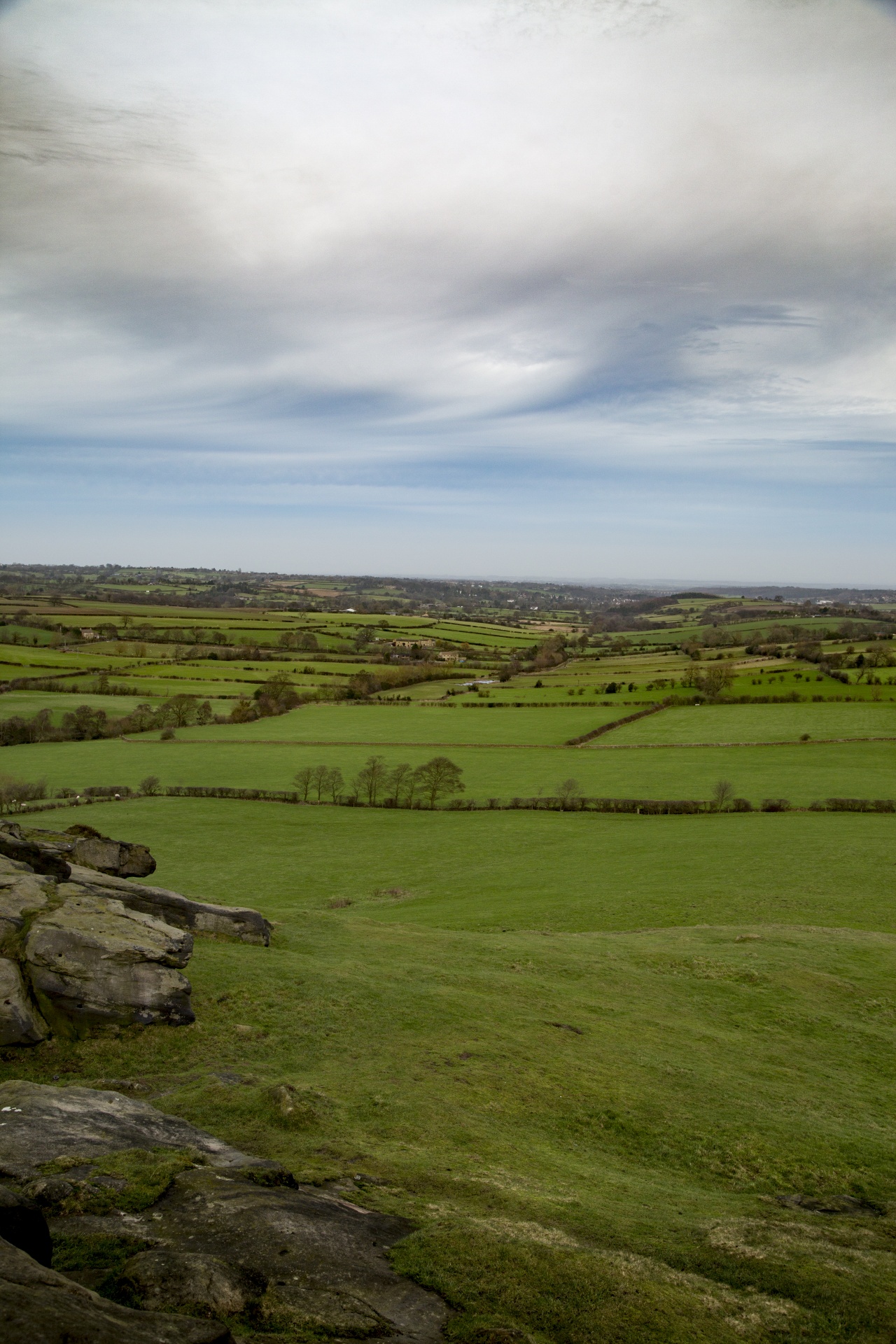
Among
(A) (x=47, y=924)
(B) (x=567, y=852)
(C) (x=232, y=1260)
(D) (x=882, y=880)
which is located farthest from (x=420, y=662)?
(C) (x=232, y=1260)

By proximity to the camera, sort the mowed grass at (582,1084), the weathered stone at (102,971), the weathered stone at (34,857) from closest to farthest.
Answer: the mowed grass at (582,1084) < the weathered stone at (102,971) < the weathered stone at (34,857)

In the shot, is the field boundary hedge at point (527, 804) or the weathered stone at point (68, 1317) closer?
the weathered stone at point (68, 1317)

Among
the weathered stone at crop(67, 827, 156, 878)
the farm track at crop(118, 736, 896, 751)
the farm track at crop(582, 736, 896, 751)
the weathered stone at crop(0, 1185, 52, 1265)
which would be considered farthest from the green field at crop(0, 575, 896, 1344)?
the farm track at crop(118, 736, 896, 751)

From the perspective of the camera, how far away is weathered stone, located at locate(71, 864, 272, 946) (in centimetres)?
2555

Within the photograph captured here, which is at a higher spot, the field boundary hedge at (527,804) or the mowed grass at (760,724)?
the mowed grass at (760,724)

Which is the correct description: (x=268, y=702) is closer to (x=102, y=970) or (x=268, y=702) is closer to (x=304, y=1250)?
(x=102, y=970)

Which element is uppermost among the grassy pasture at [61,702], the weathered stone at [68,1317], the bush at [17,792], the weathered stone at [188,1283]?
the weathered stone at [68,1317]

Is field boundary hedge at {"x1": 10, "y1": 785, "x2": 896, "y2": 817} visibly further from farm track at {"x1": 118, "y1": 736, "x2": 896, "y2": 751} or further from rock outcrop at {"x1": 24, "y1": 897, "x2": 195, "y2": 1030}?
rock outcrop at {"x1": 24, "y1": 897, "x2": 195, "y2": 1030}

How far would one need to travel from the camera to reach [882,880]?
45.2m

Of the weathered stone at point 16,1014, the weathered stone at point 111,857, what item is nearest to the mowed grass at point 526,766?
the weathered stone at point 111,857

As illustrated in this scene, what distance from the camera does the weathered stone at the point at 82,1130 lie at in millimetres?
12906

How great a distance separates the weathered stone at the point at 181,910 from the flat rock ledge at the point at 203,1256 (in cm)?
1152

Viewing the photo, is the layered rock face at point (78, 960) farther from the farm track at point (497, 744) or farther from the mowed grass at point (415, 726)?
the mowed grass at point (415, 726)

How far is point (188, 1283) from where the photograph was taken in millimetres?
9922
